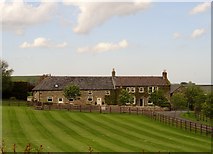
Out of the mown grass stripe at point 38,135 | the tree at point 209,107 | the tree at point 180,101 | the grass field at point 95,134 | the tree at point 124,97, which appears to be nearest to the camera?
the grass field at point 95,134

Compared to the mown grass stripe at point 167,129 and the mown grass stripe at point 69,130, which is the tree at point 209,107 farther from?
the mown grass stripe at point 69,130

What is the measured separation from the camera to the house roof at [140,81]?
73325mm

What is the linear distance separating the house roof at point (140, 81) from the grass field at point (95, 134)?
27375mm

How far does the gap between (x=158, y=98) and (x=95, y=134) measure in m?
39.9

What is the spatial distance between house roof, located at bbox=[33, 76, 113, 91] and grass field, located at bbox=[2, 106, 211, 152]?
25.3 meters

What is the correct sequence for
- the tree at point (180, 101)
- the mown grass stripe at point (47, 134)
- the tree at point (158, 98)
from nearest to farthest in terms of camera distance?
the mown grass stripe at point (47, 134) → the tree at point (180, 101) → the tree at point (158, 98)

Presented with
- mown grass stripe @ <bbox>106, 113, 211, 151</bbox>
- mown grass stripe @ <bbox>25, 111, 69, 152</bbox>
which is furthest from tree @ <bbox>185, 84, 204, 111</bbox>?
mown grass stripe @ <bbox>25, 111, 69, 152</bbox>

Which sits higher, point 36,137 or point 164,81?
point 164,81

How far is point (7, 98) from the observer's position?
76.6 m

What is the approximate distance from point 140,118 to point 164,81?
97.4ft

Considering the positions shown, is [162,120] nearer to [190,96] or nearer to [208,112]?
[208,112]

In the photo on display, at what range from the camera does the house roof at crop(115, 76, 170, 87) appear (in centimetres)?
7332

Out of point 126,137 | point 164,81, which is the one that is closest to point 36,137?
point 126,137

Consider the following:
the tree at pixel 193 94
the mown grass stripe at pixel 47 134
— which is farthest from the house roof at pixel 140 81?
the mown grass stripe at pixel 47 134
